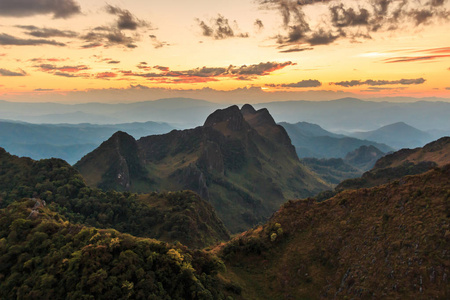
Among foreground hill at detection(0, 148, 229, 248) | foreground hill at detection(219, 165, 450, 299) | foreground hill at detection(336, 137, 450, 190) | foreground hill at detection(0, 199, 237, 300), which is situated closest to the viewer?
foreground hill at detection(0, 199, 237, 300)

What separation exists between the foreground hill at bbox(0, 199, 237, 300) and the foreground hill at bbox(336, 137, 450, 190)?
10312cm

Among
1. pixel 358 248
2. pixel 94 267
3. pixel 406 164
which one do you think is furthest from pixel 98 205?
pixel 406 164

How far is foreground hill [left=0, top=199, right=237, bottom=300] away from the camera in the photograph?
26375 mm

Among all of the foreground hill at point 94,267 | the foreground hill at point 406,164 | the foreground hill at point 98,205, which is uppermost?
the foreground hill at point 94,267

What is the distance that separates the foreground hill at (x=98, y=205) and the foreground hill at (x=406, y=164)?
77093mm

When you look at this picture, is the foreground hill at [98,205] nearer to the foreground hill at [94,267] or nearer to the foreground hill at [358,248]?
the foreground hill at [358,248]

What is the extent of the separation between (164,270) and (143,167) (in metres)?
149

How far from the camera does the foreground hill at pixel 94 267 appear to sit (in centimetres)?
2638

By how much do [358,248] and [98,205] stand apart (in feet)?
247

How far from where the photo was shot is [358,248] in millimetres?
36438

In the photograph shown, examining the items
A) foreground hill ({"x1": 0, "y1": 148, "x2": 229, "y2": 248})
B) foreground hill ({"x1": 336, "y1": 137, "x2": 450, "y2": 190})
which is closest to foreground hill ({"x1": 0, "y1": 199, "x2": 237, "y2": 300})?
foreground hill ({"x1": 0, "y1": 148, "x2": 229, "y2": 248})

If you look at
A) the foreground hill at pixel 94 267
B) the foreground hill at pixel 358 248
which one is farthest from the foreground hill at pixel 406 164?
the foreground hill at pixel 94 267

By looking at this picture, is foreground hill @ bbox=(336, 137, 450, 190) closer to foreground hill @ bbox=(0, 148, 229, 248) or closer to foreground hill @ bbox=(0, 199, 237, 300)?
foreground hill @ bbox=(0, 148, 229, 248)

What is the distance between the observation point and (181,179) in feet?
554
